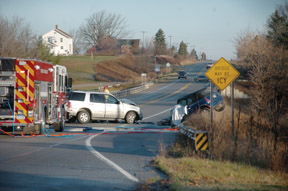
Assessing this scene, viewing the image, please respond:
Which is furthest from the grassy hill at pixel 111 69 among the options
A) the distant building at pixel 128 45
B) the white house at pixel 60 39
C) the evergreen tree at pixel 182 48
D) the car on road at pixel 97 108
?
the evergreen tree at pixel 182 48

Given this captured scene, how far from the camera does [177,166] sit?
9422mm

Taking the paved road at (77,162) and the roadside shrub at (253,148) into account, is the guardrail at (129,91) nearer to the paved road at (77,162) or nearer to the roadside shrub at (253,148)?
the paved road at (77,162)

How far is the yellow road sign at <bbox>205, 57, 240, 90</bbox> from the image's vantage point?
42.8ft

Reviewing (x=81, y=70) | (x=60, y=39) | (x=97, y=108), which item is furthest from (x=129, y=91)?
(x=60, y=39)

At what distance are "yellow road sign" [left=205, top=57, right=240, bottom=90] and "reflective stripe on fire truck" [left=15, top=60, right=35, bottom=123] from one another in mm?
6803

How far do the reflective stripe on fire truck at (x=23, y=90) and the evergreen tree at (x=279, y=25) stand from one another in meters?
35.7

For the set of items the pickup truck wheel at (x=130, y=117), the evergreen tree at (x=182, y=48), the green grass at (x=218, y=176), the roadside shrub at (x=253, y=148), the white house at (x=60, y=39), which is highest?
the evergreen tree at (x=182, y=48)

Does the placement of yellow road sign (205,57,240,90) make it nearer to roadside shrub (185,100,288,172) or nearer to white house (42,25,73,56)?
roadside shrub (185,100,288,172)

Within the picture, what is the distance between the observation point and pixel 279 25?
53250 mm

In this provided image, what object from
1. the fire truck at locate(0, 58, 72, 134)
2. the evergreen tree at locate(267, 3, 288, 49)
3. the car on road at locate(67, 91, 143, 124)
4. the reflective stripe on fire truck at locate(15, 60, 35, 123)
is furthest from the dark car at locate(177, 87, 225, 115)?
the evergreen tree at locate(267, 3, 288, 49)

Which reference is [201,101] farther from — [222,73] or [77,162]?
[77,162]

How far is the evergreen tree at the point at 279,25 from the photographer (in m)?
46.2

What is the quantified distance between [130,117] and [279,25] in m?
36.8

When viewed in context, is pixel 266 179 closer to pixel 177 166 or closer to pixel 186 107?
pixel 177 166
